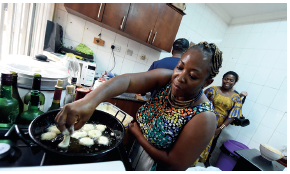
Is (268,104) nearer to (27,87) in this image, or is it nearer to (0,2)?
(27,87)

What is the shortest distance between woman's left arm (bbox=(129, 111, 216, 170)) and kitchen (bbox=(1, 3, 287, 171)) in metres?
2.20

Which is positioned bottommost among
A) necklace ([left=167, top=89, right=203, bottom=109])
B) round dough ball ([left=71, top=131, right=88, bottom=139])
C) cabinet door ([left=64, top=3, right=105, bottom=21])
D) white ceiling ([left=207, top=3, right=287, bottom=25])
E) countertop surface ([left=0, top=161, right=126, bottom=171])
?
round dough ball ([left=71, top=131, right=88, bottom=139])

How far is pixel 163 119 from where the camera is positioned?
2.59ft

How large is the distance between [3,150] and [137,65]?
2.54 meters

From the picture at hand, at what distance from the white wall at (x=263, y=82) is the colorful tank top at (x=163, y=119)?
268 centimetres

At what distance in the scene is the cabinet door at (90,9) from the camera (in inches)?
69.9

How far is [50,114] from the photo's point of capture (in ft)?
2.19

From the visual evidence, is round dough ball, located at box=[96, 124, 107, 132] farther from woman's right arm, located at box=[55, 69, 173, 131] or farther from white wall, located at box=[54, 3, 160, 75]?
white wall, located at box=[54, 3, 160, 75]

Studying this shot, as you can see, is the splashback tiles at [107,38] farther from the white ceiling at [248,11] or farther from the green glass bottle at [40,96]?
the white ceiling at [248,11]

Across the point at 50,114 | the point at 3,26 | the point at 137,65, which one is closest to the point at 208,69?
the point at 50,114

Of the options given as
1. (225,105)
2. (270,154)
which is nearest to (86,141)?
(270,154)

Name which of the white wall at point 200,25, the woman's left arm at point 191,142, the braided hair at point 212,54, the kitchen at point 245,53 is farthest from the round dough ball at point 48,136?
the white wall at point 200,25

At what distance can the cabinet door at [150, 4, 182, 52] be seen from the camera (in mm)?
2271

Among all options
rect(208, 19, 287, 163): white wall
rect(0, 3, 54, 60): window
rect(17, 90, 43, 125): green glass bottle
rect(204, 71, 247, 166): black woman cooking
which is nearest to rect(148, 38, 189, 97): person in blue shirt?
rect(204, 71, 247, 166): black woman cooking
